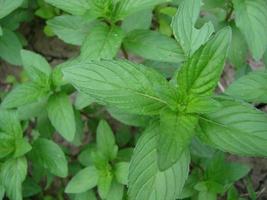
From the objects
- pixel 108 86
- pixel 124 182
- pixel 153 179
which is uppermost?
pixel 108 86

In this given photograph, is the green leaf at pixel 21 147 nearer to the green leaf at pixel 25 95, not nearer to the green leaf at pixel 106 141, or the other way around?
the green leaf at pixel 25 95

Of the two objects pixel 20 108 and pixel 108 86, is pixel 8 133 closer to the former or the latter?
pixel 20 108

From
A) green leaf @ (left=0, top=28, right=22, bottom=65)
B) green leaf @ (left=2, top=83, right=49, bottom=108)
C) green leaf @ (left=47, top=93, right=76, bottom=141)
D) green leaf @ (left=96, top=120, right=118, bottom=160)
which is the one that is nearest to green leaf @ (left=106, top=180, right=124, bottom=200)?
green leaf @ (left=96, top=120, right=118, bottom=160)

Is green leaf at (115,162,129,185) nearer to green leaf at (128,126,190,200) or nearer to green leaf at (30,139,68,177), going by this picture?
green leaf at (30,139,68,177)

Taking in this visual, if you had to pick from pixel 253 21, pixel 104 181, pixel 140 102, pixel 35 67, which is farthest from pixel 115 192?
pixel 253 21

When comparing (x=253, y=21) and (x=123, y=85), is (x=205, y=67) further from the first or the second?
(x=253, y=21)

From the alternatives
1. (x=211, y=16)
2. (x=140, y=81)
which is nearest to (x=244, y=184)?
(x=211, y=16)

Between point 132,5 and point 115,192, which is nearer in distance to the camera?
point 132,5
